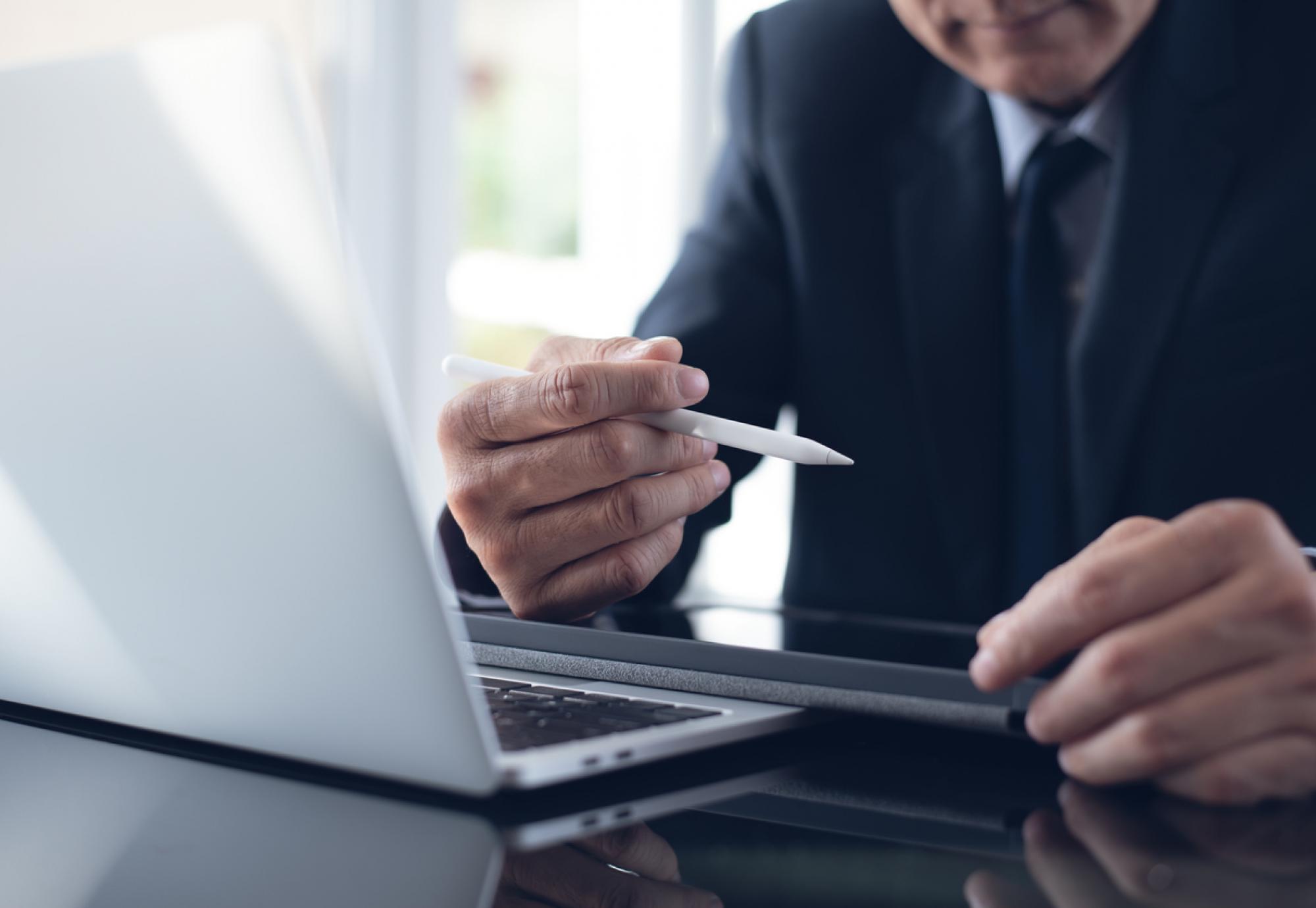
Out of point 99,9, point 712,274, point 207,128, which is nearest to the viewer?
point 207,128

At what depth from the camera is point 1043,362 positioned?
0.99 m

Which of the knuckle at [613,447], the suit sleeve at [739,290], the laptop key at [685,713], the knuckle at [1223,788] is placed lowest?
the suit sleeve at [739,290]

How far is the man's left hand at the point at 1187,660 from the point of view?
1.18 ft

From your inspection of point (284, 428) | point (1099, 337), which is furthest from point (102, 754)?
point (1099, 337)

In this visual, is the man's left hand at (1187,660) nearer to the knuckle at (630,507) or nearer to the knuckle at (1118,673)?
the knuckle at (1118,673)

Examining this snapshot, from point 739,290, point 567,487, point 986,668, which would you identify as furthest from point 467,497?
point 739,290

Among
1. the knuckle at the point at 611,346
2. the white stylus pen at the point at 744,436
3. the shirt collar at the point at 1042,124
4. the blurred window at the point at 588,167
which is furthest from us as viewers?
the blurred window at the point at 588,167

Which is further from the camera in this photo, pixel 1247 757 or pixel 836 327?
pixel 836 327

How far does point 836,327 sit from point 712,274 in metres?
0.14

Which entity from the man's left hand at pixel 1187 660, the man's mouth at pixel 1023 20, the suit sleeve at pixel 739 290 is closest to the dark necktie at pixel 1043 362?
the man's mouth at pixel 1023 20

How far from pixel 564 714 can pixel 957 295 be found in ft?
2.45

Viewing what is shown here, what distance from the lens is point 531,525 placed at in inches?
26.6

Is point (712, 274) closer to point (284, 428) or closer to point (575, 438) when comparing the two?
point (575, 438)

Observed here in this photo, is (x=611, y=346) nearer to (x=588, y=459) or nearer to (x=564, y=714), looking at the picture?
(x=588, y=459)
